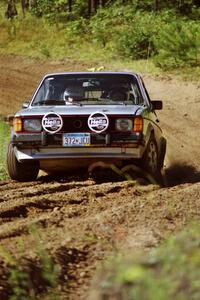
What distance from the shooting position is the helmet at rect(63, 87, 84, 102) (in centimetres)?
988

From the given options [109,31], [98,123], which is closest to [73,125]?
[98,123]

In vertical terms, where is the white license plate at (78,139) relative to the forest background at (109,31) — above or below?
above

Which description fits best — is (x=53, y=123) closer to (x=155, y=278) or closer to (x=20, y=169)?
(x=20, y=169)

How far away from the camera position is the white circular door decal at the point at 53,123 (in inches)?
339

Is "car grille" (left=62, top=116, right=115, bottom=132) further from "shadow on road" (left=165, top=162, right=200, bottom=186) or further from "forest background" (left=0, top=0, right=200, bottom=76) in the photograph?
"forest background" (left=0, top=0, right=200, bottom=76)

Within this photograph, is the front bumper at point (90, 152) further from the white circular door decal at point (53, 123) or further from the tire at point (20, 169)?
the tire at point (20, 169)

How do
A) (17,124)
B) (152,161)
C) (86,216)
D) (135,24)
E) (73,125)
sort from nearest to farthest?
(86,216) → (73,125) → (17,124) → (152,161) → (135,24)

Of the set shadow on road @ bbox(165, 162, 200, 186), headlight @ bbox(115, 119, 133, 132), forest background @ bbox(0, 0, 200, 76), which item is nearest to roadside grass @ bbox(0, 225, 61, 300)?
headlight @ bbox(115, 119, 133, 132)

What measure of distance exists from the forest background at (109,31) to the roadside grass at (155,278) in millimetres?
19478

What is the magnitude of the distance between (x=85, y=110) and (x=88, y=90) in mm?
1280

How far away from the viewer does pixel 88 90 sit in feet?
32.9

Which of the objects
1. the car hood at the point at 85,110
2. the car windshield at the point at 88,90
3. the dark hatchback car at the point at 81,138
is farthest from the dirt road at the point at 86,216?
the car windshield at the point at 88,90

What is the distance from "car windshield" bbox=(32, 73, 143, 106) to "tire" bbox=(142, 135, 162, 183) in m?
0.75

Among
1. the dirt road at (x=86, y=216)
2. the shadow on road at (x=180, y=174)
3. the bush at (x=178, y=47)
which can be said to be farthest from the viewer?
the bush at (x=178, y=47)
